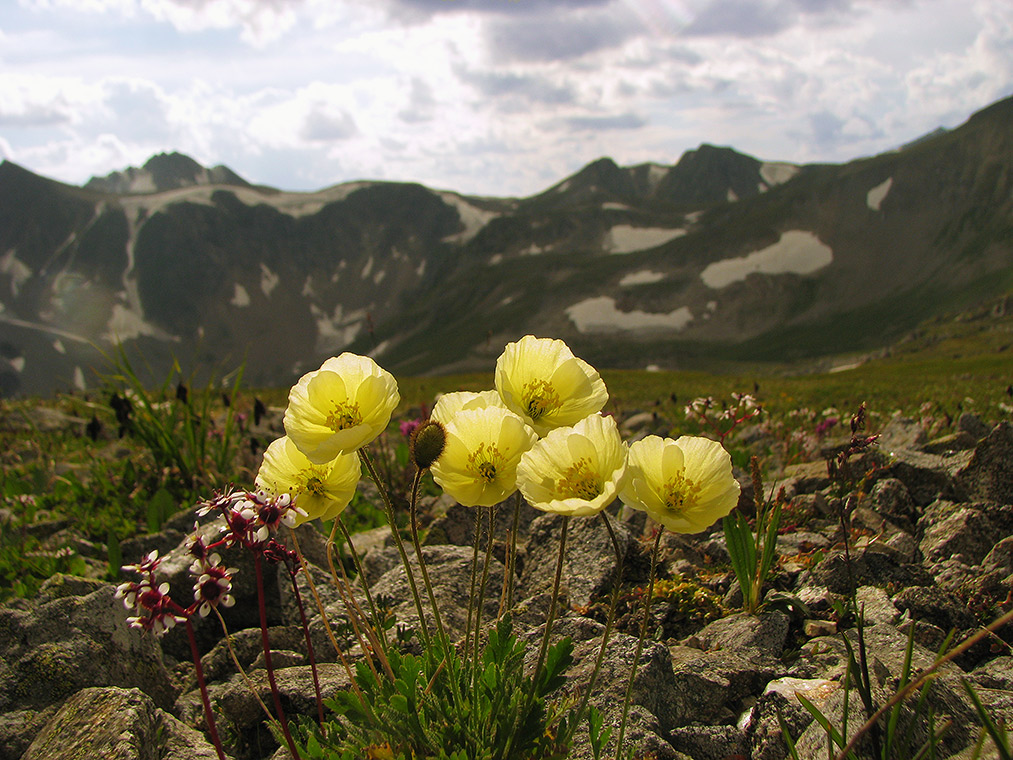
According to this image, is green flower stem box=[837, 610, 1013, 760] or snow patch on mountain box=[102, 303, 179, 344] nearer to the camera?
green flower stem box=[837, 610, 1013, 760]

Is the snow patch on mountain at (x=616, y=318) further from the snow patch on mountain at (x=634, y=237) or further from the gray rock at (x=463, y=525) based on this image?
the gray rock at (x=463, y=525)

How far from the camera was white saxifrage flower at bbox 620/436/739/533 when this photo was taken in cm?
232

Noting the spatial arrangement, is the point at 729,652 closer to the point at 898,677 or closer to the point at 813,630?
the point at 813,630

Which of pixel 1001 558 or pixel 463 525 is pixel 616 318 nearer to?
pixel 463 525

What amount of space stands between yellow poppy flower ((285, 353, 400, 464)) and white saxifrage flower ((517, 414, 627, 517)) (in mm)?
576

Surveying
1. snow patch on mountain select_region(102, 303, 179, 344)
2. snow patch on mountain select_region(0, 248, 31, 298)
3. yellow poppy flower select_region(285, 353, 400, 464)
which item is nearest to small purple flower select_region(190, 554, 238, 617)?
yellow poppy flower select_region(285, 353, 400, 464)

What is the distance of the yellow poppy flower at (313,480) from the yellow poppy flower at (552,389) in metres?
0.72

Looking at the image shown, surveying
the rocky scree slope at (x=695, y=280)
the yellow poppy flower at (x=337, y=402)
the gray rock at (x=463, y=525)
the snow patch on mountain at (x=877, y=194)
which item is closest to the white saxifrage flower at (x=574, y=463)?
the yellow poppy flower at (x=337, y=402)

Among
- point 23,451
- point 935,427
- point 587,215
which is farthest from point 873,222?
point 23,451

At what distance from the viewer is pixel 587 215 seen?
624ft

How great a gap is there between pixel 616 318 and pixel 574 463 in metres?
128

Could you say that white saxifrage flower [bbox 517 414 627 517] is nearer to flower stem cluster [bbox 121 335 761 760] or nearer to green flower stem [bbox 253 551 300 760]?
flower stem cluster [bbox 121 335 761 760]

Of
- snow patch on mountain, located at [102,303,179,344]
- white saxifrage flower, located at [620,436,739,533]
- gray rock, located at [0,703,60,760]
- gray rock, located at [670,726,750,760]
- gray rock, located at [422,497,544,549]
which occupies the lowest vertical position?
snow patch on mountain, located at [102,303,179,344]

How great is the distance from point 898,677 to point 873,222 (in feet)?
517
